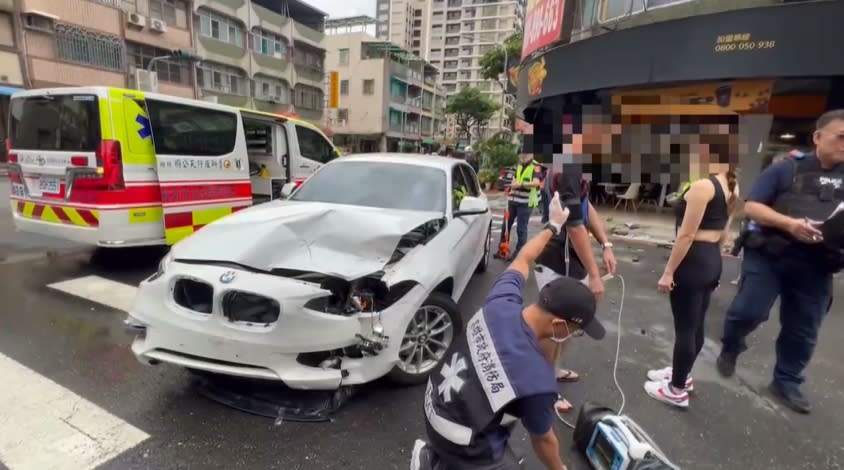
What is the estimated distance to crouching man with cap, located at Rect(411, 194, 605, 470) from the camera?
1.46 m

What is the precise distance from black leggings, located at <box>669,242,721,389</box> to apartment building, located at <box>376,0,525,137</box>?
293ft

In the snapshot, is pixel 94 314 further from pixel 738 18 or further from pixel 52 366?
pixel 738 18

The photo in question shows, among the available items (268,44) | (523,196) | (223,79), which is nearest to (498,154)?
(523,196)

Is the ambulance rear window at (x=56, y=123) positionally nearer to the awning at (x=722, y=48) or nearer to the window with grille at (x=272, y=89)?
the awning at (x=722, y=48)

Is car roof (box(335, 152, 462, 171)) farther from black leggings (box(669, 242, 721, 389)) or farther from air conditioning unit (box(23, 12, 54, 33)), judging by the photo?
air conditioning unit (box(23, 12, 54, 33))

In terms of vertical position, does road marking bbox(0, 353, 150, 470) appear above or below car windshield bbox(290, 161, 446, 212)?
below

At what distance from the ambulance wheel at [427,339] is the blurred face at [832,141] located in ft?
7.91

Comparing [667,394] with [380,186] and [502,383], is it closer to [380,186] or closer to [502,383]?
[502,383]

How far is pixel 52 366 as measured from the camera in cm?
299

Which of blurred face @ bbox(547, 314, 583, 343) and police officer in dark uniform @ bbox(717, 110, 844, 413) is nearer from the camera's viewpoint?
blurred face @ bbox(547, 314, 583, 343)

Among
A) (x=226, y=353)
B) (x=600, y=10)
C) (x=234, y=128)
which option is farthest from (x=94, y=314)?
(x=600, y=10)

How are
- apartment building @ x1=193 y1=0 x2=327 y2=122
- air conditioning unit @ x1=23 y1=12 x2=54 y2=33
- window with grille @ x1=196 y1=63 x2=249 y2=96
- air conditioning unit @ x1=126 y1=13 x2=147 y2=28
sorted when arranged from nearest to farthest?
air conditioning unit @ x1=23 y1=12 x2=54 y2=33
air conditioning unit @ x1=126 y1=13 x2=147 y2=28
window with grille @ x1=196 y1=63 x2=249 y2=96
apartment building @ x1=193 y1=0 x2=327 y2=122

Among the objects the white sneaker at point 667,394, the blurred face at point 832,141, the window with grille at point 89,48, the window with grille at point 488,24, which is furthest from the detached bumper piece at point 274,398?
the window with grille at point 488,24

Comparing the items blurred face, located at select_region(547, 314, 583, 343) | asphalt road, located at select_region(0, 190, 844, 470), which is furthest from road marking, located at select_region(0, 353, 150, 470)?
blurred face, located at select_region(547, 314, 583, 343)
